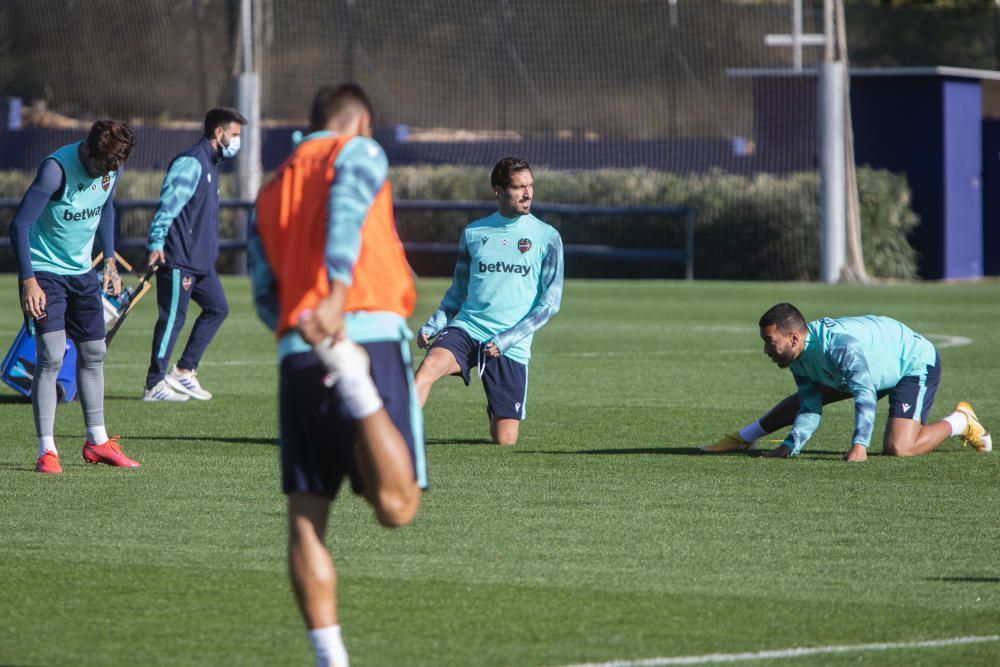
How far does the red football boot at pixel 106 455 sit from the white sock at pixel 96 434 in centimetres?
3

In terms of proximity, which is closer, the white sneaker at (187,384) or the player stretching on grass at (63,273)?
the player stretching on grass at (63,273)

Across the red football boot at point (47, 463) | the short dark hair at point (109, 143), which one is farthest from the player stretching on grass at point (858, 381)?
the red football boot at point (47, 463)

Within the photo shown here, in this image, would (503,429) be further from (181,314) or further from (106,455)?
(181,314)

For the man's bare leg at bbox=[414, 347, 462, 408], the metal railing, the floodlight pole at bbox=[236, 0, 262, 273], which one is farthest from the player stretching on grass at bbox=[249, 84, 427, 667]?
the floodlight pole at bbox=[236, 0, 262, 273]

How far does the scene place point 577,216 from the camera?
31.5 meters

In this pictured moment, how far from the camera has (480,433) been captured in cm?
1157

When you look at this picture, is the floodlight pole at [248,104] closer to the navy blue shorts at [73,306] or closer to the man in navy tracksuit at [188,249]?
the man in navy tracksuit at [188,249]

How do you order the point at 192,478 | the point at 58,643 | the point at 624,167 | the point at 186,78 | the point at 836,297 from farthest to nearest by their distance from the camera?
1. the point at 186,78
2. the point at 624,167
3. the point at 836,297
4. the point at 192,478
5. the point at 58,643

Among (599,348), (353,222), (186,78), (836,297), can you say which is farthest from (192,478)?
(186,78)

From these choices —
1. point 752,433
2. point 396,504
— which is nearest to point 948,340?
point 752,433

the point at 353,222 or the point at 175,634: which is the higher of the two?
the point at 353,222

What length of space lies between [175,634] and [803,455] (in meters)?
5.41

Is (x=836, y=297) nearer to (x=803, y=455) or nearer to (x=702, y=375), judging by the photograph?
(x=702, y=375)

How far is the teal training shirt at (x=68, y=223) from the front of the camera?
934cm
